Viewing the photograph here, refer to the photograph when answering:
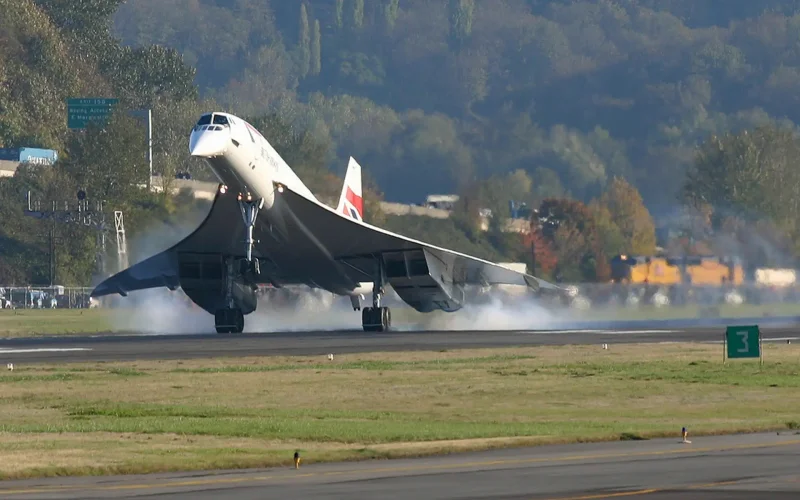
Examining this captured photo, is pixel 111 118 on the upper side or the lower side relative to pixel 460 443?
upper

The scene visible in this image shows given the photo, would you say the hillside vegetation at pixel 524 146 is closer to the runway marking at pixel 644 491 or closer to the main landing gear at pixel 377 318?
the main landing gear at pixel 377 318

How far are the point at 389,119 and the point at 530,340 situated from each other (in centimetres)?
10219

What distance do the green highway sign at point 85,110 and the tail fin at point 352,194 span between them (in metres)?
50.3

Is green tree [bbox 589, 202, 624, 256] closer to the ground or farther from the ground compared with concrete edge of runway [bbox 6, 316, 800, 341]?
farther from the ground

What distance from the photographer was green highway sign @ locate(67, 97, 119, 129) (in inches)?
4018

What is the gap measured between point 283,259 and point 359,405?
23.1 meters

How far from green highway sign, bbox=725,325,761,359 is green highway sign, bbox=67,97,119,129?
75.8 m

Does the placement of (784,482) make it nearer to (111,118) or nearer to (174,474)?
(174,474)

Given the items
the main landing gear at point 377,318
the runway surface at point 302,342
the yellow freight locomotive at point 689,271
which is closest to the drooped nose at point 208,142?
the runway surface at point 302,342

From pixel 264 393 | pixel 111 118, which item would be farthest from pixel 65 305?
pixel 264 393

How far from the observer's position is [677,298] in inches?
2235

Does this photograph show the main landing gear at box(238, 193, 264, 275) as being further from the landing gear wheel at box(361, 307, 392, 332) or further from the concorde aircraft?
the landing gear wheel at box(361, 307, 392, 332)

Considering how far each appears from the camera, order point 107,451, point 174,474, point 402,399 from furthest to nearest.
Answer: point 402,399 < point 107,451 < point 174,474

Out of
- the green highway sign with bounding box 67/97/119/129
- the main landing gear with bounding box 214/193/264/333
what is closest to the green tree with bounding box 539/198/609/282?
the main landing gear with bounding box 214/193/264/333
